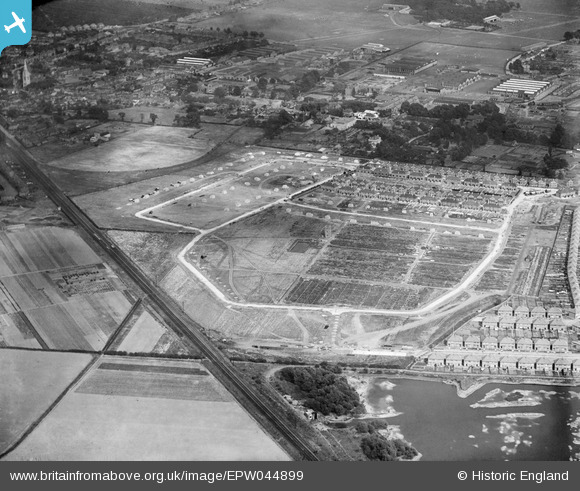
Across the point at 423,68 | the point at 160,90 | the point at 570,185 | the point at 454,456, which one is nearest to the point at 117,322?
the point at 454,456

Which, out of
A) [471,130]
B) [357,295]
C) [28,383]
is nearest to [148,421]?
[28,383]

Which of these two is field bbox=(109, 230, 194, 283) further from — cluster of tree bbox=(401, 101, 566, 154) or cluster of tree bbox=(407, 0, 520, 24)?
cluster of tree bbox=(407, 0, 520, 24)

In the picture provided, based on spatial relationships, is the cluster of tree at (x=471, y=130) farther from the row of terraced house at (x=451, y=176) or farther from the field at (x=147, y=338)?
the field at (x=147, y=338)

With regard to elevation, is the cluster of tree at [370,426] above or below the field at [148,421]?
below

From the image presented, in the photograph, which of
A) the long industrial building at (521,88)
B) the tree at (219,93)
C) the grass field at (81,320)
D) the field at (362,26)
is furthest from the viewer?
the field at (362,26)

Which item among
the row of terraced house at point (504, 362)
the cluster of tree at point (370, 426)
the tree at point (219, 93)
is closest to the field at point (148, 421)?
the cluster of tree at point (370, 426)
